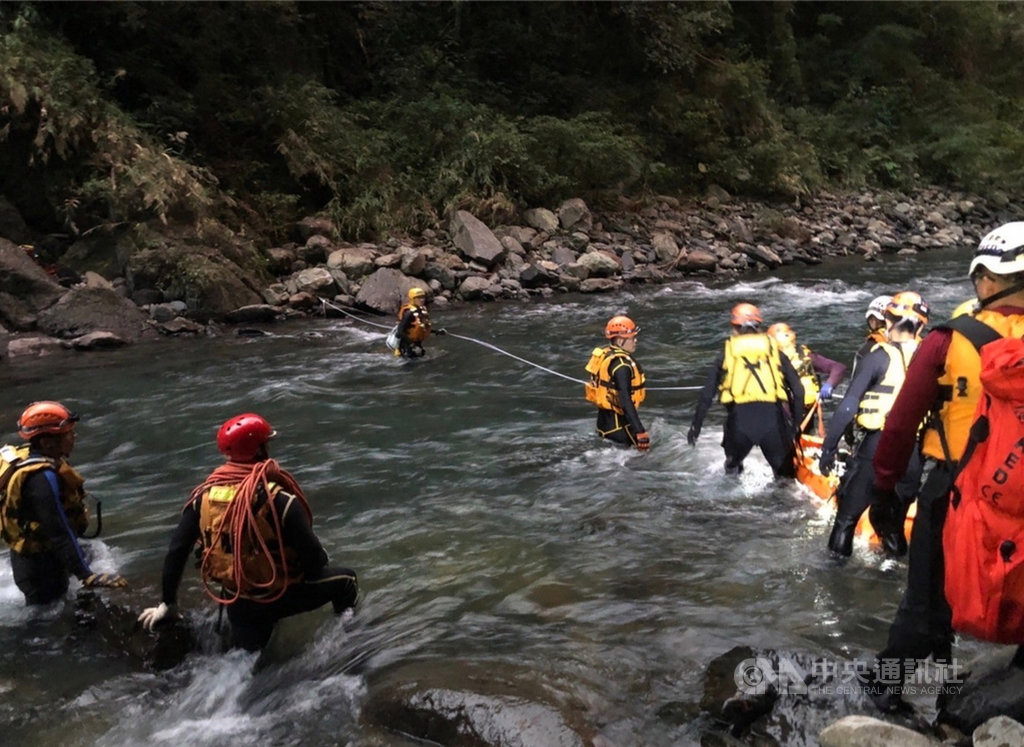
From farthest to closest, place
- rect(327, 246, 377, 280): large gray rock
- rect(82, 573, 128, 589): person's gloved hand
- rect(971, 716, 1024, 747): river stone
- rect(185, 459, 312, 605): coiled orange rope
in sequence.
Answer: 1. rect(327, 246, 377, 280): large gray rock
2. rect(82, 573, 128, 589): person's gloved hand
3. rect(185, 459, 312, 605): coiled orange rope
4. rect(971, 716, 1024, 747): river stone

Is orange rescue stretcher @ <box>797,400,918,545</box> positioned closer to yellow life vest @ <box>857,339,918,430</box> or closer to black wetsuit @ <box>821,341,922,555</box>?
black wetsuit @ <box>821,341,922,555</box>

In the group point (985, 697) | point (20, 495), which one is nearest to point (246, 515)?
point (20, 495)

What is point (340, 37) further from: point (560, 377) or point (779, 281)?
point (560, 377)

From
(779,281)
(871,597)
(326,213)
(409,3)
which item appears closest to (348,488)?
(871,597)

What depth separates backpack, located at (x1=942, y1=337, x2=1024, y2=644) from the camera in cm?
253

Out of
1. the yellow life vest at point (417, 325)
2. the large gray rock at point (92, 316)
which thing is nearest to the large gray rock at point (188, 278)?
the large gray rock at point (92, 316)

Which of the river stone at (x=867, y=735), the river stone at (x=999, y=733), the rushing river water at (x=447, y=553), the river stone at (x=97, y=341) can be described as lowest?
the rushing river water at (x=447, y=553)

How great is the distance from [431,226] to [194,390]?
993 cm

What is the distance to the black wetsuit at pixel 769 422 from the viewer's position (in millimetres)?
6332

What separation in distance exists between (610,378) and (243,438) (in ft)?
13.2

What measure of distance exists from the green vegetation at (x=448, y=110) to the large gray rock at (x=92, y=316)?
2.03m

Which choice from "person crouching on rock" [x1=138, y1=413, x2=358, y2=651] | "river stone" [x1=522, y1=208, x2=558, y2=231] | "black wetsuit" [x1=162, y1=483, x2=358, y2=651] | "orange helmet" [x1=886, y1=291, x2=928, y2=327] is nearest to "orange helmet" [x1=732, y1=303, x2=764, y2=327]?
"orange helmet" [x1=886, y1=291, x2=928, y2=327]

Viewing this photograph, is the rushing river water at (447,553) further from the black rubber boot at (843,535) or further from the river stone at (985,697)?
the river stone at (985,697)

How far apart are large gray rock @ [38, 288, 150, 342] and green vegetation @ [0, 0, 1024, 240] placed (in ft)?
6.64
